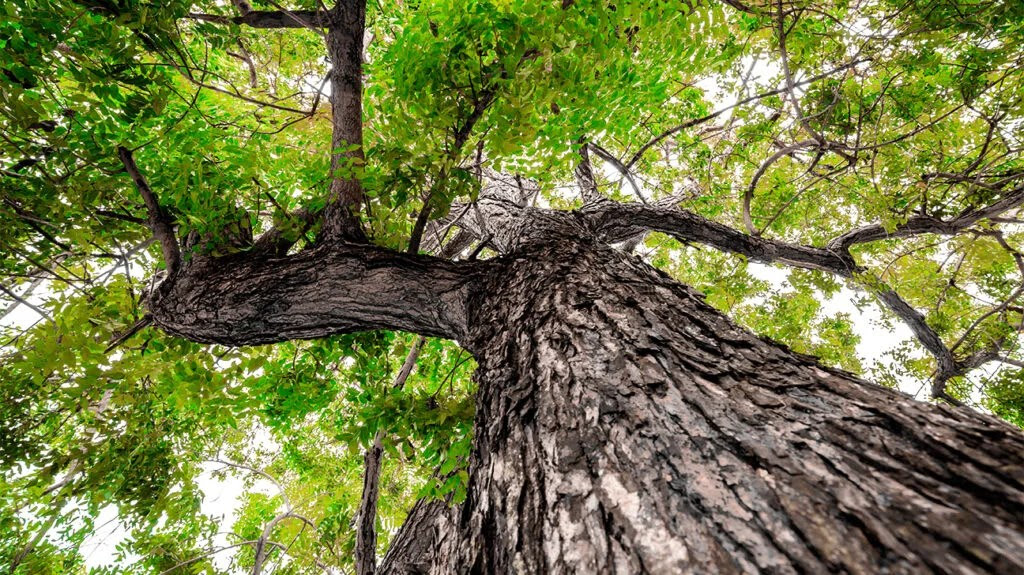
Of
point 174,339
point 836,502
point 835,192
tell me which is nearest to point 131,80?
point 174,339

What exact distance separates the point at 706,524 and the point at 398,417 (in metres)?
1.97

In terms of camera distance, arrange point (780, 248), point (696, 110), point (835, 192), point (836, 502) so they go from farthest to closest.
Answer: point (835, 192) < point (696, 110) < point (780, 248) < point (836, 502)

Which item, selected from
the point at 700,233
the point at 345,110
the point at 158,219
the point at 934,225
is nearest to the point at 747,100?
the point at 700,233

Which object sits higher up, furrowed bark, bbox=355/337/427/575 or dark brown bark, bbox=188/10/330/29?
dark brown bark, bbox=188/10/330/29

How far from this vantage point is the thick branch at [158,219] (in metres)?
2.40

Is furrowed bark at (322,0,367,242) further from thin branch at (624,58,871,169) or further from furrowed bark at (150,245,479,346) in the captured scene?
thin branch at (624,58,871,169)

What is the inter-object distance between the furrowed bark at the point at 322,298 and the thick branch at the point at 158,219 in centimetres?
25

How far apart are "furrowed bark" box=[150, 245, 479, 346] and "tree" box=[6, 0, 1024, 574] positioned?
0.7 inches

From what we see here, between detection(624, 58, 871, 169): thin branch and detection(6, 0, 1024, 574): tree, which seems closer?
detection(6, 0, 1024, 574): tree

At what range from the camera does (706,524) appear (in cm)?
82

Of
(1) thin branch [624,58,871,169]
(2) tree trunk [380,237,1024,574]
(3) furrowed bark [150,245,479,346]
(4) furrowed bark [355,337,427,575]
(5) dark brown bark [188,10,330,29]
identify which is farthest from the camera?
(1) thin branch [624,58,871,169]

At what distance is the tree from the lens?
2.87 feet

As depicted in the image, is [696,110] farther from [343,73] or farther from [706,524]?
[706,524]

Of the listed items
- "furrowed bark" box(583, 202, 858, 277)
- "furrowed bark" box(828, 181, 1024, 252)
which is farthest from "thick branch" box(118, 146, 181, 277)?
Result: "furrowed bark" box(828, 181, 1024, 252)
